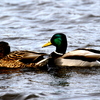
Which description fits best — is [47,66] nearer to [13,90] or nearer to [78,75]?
[78,75]

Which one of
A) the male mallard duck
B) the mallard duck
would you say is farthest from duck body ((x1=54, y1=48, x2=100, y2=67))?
the mallard duck

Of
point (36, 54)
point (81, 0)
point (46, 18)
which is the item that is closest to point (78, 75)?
point (36, 54)

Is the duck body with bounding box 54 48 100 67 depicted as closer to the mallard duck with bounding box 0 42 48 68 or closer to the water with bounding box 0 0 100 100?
the water with bounding box 0 0 100 100

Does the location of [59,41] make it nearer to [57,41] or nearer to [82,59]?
[57,41]

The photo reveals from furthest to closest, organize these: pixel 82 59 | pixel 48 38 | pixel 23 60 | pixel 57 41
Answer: pixel 48 38
pixel 57 41
pixel 82 59
pixel 23 60

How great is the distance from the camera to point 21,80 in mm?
9484

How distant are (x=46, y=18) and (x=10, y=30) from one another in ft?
7.53

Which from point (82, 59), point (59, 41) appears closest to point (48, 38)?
point (59, 41)

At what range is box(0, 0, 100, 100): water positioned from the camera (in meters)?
8.53

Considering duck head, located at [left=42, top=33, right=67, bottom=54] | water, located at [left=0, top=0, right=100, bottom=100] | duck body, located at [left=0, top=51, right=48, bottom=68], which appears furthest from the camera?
duck head, located at [left=42, top=33, right=67, bottom=54]

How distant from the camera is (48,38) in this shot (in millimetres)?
14258

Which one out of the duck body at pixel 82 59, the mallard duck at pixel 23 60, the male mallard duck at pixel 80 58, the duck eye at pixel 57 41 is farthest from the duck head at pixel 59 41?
the mallard duck at pixel 23 60

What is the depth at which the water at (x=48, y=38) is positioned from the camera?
8.53 meters

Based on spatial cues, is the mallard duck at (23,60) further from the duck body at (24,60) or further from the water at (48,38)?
the water at (48,38)
